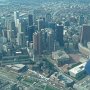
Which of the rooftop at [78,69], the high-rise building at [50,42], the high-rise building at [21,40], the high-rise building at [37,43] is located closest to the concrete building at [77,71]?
the rooftop at [78,69]

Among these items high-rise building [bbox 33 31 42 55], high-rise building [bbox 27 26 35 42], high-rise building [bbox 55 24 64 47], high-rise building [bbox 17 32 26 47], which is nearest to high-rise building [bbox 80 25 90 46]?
high-rise building [bbox 55 24 64 47]

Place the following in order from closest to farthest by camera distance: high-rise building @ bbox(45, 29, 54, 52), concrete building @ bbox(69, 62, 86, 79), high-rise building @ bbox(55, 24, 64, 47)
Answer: concrete building @ bbox(69, 62, 86, 79) < high-rise building @ bbox(45, 29, 54, 52) < high-rise building @ bbox(55, 24, 64, 47)

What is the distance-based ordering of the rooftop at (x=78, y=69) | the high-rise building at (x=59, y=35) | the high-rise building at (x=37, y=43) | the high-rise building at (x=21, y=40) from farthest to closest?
the high-rise building at (x=59, y=35) < the high-rise building at (x=21, y=40) < the high-rise building at (x=37, y=43) < the rooftop at (x=78, y=69)

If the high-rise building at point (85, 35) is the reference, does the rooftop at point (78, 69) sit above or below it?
below

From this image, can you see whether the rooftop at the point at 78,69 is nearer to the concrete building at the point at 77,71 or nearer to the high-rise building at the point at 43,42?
the concrete building at the point at 77,71

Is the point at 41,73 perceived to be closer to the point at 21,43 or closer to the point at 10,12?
the point at 21,43

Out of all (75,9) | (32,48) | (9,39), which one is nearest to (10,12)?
(75,9)

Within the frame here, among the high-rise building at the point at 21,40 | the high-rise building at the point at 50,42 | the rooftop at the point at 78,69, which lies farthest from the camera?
the high-rise building at the point at 21,40

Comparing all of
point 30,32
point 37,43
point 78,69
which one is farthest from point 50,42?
point 78,69

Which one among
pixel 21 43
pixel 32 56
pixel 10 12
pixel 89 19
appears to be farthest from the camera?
pixel 10 12

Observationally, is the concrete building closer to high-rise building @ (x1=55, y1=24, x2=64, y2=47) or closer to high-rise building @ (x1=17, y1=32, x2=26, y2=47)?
high-rise building @ (x1=55, y1=24, x2=64, y2=47)

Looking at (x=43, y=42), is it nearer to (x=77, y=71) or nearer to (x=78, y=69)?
(x=78, y=69)
